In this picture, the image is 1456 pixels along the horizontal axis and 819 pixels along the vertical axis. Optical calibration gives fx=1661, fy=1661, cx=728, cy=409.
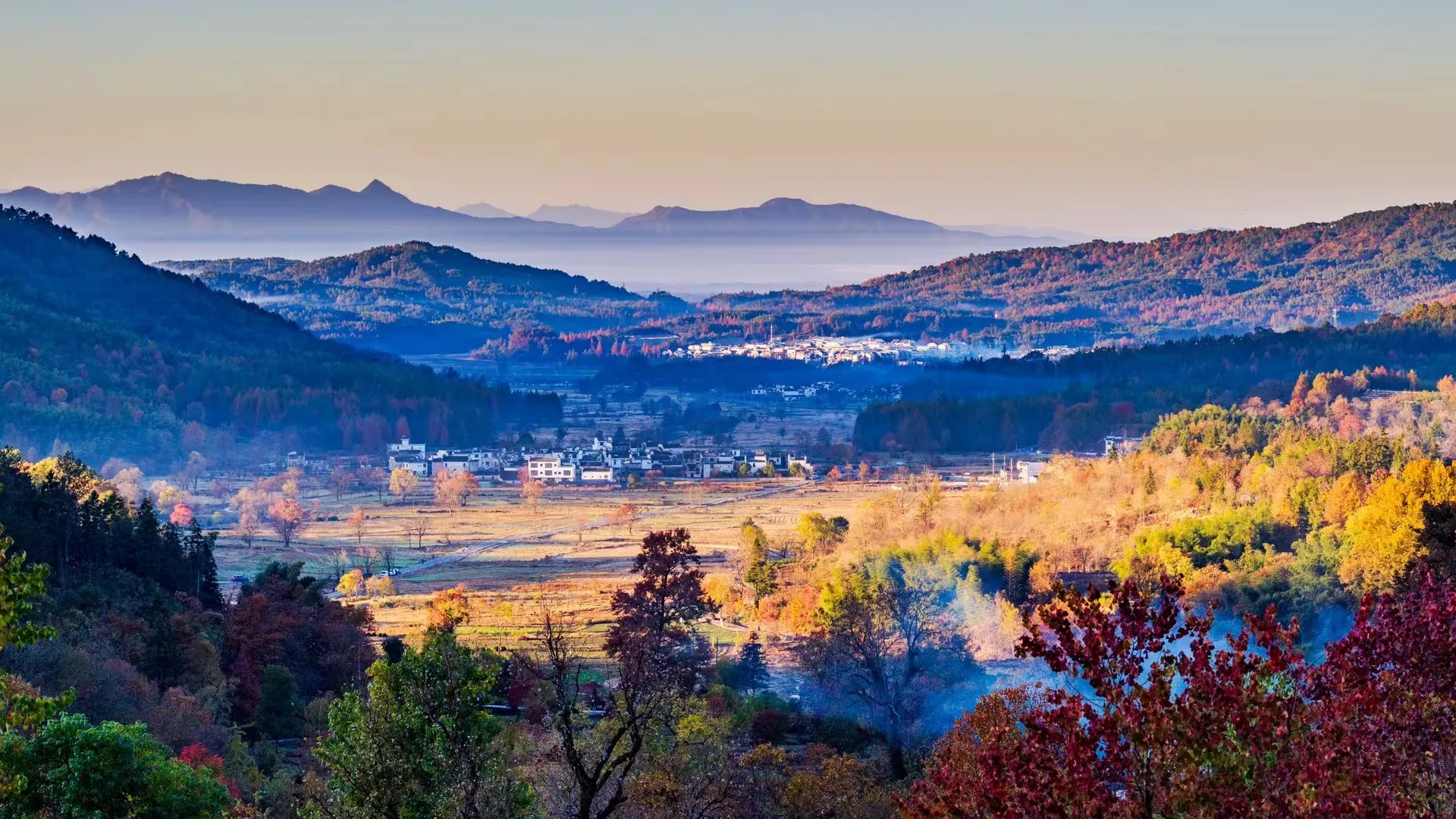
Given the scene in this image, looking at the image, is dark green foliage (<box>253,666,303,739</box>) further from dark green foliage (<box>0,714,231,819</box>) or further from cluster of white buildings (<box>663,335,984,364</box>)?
cluster of white buildings (<box>663,335,984,364</box>)

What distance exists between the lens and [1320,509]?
41688 millimetres

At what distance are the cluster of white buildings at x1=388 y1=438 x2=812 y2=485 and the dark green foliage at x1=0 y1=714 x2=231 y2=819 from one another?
62947 mm

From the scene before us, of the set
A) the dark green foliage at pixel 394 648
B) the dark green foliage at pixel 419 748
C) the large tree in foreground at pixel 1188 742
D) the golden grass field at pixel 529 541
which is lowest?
the golden grass field at pixel 529 541

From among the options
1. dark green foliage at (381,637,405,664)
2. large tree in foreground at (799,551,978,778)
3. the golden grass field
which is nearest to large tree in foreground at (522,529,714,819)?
large tree in foreground at (799,551,978,778)

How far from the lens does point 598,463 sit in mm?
82375

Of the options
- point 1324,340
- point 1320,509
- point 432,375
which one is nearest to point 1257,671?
point 1320,509

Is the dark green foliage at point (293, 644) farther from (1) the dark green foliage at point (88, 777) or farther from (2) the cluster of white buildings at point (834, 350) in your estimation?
(2) the cluster of white buildings at point (834, 350)

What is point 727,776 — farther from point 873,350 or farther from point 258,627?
point 873,350

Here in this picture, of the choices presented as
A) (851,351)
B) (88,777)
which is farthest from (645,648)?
(851,351)

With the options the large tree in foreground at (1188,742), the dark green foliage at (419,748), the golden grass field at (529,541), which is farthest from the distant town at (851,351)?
the large tree in foreground at (1188,742)

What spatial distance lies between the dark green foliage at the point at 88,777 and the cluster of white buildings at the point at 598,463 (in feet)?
207

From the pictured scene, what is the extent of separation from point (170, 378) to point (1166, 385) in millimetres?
57253

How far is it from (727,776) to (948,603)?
15595 millimetres

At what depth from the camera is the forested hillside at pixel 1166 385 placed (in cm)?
8544
